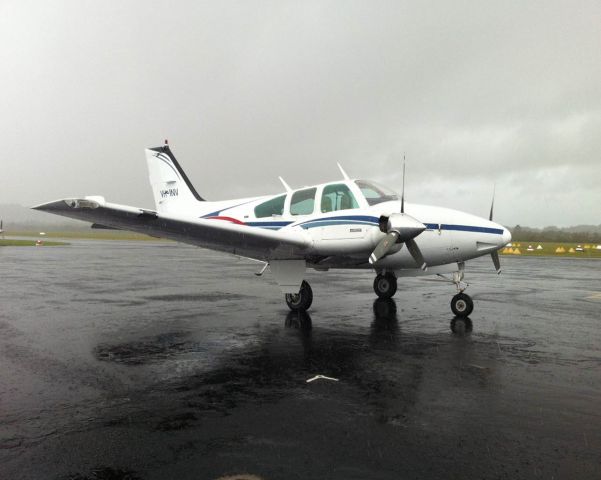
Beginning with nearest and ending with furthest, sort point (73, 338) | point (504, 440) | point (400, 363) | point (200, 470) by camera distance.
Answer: point (200, 470) → point (504, 440) → point (400, 363) → point (73, 338)

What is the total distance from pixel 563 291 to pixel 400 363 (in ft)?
39.3

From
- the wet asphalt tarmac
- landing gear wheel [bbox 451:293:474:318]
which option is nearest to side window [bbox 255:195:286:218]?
the wet asphalt tarmac

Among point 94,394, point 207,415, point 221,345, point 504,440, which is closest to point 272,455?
point 207,415

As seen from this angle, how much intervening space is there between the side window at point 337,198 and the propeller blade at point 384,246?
1.42 meters

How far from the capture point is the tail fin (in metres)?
14.5

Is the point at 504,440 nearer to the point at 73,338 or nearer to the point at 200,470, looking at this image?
the point at 200,470

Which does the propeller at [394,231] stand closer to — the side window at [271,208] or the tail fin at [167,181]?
the side window at [271,208]

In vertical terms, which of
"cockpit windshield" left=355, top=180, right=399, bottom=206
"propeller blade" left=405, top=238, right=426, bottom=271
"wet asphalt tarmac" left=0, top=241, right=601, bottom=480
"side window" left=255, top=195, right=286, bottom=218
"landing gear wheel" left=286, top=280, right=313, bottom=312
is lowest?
"wet asphalt tarmac" left=0, top=241, right=601, bottom=480

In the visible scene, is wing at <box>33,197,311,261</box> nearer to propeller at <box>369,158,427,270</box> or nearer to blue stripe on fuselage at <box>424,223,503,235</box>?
propeller at <box>369,158,427,270</box>

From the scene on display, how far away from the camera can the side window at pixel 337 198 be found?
9859 millimetres

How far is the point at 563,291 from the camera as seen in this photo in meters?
15.6

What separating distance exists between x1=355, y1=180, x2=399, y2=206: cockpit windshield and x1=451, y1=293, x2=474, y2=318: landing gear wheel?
110 inches

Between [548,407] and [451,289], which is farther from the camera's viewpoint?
[451,289]

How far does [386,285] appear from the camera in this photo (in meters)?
12.9
